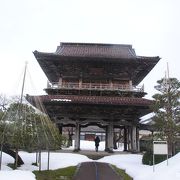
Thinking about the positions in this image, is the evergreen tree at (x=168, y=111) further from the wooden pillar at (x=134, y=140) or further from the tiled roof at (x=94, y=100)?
the wooden pillar at (x=134, y=140)

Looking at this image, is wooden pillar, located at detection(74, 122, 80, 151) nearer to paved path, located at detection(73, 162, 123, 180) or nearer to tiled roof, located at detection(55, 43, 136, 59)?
tiled roof, located at detection(55, 43, 136, 59)

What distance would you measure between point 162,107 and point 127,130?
1392 centimetres

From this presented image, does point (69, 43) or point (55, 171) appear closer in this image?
point (55, 171)

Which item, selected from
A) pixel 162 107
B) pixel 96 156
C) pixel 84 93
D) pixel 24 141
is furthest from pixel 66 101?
pixel 24 141

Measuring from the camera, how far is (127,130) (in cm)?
3700

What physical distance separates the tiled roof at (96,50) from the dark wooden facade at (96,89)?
10cm

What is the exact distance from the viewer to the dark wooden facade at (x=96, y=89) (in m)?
30.7

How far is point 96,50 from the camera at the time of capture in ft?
123

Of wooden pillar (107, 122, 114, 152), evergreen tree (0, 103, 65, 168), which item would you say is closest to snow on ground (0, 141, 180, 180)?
evergreen tree (0, 103, 65, 168)

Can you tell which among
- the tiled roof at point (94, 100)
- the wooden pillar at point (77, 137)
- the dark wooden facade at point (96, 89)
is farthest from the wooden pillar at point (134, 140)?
the wooden pillar at point (77, 137)

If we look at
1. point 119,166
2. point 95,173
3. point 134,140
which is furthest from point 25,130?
point 134,140

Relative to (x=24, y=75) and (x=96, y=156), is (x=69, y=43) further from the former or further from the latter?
(x=24, y=75)

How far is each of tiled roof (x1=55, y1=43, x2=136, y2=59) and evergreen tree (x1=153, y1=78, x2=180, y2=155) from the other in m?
9.72

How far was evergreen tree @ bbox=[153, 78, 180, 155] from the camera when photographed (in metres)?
22.5
